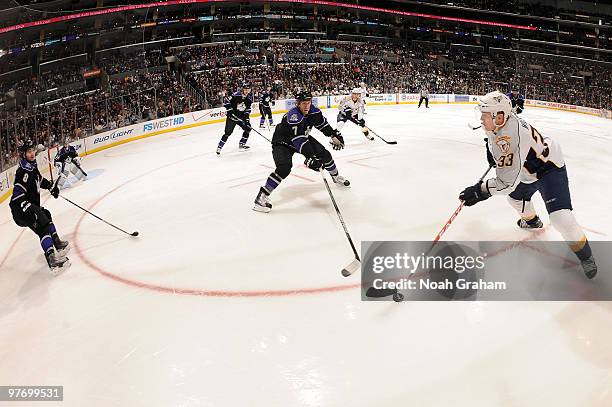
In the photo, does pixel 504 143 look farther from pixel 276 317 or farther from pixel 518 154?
pixel 276 317

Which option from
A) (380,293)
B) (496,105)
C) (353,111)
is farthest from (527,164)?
(353,111)

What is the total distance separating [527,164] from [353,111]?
7.53 m

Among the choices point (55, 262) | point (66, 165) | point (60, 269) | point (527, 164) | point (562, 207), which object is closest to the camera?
point (562, 207)

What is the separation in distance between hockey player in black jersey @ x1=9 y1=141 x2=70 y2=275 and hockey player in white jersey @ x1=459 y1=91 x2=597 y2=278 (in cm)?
430

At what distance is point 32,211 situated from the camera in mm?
4656

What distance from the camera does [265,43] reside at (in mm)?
31203

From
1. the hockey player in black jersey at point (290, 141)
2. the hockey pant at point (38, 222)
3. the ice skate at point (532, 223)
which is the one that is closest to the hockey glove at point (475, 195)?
the ice skate at point (532, 223)

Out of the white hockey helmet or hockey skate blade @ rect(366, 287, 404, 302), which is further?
hockey skate blade @ rect(366, 287, 404, 302)

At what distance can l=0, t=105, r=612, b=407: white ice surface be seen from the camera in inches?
107

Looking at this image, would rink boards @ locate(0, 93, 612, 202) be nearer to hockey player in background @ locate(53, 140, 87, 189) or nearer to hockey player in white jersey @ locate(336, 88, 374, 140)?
hockey player in background @ locate(53, 140, 87, 189)

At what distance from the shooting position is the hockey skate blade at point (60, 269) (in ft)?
15.1

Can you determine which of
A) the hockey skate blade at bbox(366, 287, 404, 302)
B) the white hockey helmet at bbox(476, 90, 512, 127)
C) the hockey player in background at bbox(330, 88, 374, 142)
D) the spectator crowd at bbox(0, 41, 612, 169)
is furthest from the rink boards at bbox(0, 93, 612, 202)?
the white hockey helmet at bbox(476, 90, 512, 127)

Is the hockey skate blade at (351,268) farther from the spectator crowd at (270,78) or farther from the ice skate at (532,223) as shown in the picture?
the spectator crowd at (270,78)

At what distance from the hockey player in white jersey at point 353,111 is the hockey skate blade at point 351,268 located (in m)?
6.84
